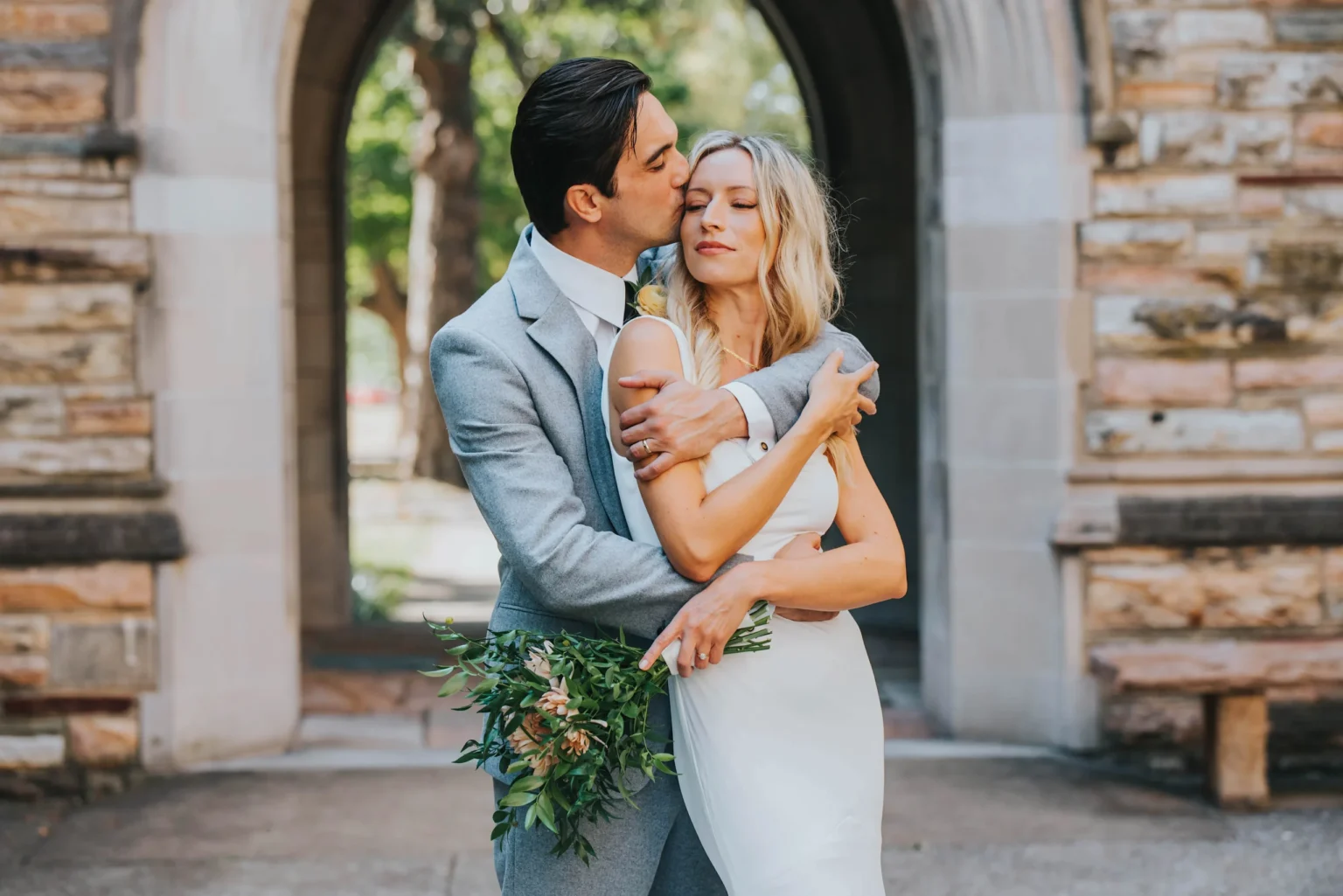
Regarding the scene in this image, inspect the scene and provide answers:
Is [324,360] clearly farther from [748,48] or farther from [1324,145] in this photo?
[748,48]

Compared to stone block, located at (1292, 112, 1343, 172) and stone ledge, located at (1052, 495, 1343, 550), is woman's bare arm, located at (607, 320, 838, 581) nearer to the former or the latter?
stone ledge, located at (1052, 495, 1343, 550)

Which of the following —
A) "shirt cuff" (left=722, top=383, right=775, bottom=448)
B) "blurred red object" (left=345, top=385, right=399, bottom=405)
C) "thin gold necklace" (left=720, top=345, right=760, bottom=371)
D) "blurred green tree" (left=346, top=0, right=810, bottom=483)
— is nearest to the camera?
"shirt cuff" (left=722, top=383, right=775, bottom=448)

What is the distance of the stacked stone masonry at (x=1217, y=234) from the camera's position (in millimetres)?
4836

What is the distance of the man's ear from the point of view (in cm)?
216

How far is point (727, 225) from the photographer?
2.16 metres

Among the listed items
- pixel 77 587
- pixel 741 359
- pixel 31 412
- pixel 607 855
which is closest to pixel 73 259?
pixel 31 412

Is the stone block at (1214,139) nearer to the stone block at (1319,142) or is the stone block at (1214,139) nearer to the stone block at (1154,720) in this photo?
the stone block at (1319,142)

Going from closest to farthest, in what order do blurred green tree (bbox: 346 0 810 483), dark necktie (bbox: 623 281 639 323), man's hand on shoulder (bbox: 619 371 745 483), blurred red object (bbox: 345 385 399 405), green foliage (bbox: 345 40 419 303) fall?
1. man's hand on shoulder (bbox: 619 371 745 483)
2. dark necktie (bbox: 623 281 639 323)
3. blurred green tree (bbox: 346 0 810 483)
4. green foliage (bbox: 345 40 419 303)
5. blurred red object (bbox: 345 385 399 405)

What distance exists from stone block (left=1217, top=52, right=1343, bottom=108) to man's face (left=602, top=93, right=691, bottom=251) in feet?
10.8

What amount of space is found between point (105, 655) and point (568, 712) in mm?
3213

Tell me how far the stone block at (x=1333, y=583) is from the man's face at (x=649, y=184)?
11.5 ft

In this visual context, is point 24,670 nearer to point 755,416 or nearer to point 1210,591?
point 755,416

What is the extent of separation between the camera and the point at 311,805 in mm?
4477

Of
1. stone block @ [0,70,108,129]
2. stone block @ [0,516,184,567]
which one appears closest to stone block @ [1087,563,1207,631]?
stone block @ [0,516,184,567]
